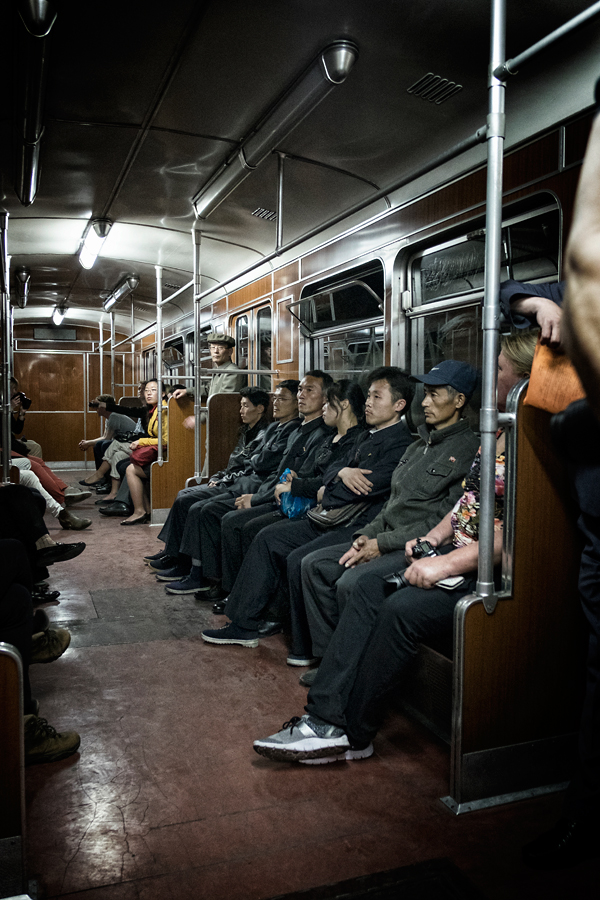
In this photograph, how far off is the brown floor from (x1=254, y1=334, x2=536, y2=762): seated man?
0.09m

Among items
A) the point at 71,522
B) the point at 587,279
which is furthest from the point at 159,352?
the point at 587,279

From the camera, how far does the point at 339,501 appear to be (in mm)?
3203

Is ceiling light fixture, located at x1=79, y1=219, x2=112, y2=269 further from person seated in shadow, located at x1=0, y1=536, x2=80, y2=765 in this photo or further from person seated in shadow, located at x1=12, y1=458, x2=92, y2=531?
person seated in shadow, located at x1=0, y1=536, x2=80, y2=765

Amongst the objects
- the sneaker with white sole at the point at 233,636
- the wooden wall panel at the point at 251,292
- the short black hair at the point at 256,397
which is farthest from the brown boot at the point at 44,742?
the wooden wall panel at the point at 251,292

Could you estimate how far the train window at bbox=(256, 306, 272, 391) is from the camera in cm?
650

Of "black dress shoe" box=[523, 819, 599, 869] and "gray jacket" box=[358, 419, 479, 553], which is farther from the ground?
"gray jacket" box=[358, 419, 479, 553]

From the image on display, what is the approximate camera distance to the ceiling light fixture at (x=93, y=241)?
586 centimetres

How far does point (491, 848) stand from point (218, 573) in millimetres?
2631

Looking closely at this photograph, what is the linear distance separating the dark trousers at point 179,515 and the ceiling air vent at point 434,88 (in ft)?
9.07

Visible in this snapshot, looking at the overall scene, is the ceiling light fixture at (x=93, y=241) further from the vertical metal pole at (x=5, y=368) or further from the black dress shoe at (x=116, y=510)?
the black dress shoe at (x=116, y=510)

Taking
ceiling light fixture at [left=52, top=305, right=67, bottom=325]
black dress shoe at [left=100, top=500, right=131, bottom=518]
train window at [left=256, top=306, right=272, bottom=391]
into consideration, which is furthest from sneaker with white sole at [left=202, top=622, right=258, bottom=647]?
ceiling light fixture at [left=52, top=305, right=67, bottom=325]

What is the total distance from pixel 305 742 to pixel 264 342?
16.3 ft

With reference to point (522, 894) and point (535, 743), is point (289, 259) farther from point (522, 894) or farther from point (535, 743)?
point (522, 894)

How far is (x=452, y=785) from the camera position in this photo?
189 centimetres
